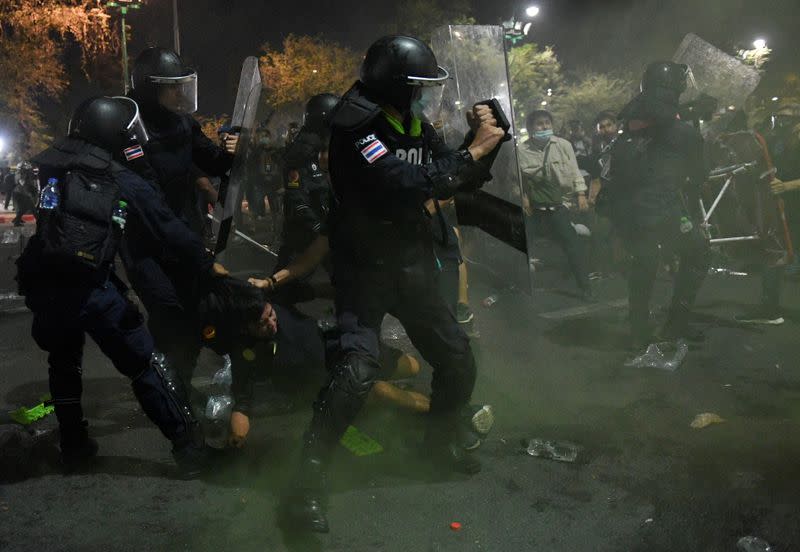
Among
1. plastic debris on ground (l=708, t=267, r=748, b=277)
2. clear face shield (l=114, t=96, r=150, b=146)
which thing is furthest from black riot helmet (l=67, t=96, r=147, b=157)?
plastic debris on ground (l=708, t=267, r=748, b=277)

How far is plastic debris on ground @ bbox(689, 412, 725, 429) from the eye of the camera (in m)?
4.17

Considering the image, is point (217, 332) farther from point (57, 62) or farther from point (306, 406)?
point (57, 62)

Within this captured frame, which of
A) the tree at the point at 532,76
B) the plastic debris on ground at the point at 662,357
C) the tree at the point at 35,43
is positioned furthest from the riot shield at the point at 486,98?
the tree at the point at 532,76

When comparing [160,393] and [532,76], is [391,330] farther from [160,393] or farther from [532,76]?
[532,76]

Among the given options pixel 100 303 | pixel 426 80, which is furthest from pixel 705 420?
pixel 100 303

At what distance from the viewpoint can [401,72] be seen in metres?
3.09

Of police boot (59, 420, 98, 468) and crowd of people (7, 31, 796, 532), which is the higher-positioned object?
crowd of people (7, 31, 796, 532)

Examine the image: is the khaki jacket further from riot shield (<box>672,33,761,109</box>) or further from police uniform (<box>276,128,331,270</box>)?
police uniform (<box>276,128,331,270</box>)

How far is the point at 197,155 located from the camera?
452 centimetres

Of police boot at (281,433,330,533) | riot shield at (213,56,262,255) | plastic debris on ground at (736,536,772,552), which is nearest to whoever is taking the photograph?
plastic debris on ground at (736,536,772,552)

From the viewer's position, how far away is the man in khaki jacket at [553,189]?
8.12m

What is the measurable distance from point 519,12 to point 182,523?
701 inches

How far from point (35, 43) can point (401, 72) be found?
3113cm

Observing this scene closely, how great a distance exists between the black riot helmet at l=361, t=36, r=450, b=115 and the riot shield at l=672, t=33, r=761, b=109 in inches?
177
